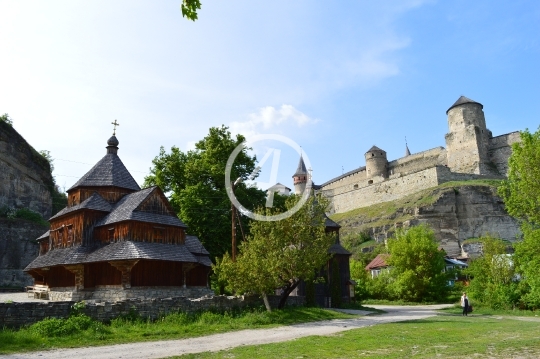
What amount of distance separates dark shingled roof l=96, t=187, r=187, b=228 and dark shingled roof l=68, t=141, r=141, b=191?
2.37 metres

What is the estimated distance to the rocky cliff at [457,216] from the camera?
71.2 meters

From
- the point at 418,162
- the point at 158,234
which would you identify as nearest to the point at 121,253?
the point at 158,234

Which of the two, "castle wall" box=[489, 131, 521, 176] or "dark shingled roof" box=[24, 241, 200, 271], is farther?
"castle wall" box=[489, 131, 521, 176]

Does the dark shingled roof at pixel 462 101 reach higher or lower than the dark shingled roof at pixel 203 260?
higher

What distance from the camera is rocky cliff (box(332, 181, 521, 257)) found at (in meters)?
71.2

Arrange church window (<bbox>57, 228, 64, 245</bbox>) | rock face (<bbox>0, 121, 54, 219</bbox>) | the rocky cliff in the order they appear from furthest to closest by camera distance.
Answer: the rocky cliff < rock face (<bbox>0, 121, 54, 219</bbox>) < church window (<bbox>57, 228, 64, 245</bbox>)

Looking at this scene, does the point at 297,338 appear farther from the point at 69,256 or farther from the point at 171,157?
the point at 171,157

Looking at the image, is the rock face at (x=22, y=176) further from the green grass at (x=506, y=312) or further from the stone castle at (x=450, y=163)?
the stone castle at (x=450, y=163)

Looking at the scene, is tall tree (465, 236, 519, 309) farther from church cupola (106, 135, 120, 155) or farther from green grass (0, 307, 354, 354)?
church cupola (106, 135, 120, 155)

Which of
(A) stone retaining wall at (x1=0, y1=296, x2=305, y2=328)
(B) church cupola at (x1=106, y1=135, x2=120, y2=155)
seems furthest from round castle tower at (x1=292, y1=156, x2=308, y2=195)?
(A) stone retaining wall at (x1=0, y1=296, x2=305, y2=328)

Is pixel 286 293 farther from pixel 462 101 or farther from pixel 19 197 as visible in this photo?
pixel 462 101

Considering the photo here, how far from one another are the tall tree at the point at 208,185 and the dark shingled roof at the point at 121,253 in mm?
7462

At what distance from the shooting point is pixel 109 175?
95.7 ft

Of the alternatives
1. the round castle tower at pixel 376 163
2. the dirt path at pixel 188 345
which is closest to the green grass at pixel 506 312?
the dirt path at pixel 188 345
